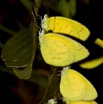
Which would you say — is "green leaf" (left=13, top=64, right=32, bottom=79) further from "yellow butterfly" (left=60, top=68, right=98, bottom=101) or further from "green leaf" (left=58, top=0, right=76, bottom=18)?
"green leaf" (left=58, top=0, right=76, bottom=18)

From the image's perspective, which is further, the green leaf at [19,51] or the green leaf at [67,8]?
the green leaf at [67,8]

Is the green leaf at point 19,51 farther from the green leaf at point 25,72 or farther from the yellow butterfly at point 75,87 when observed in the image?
the yellow butterfly at point 75,87

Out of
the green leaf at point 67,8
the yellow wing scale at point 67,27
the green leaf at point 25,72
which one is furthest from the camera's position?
the green leaf at point 67,8

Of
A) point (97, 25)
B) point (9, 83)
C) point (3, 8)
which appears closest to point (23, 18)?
point (3, 8)

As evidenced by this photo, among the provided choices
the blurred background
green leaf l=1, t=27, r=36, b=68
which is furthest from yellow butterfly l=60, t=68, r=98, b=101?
green leaf l=1, t=27, r=36, b=68

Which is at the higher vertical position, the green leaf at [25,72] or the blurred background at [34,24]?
the green leaf at [25,72]

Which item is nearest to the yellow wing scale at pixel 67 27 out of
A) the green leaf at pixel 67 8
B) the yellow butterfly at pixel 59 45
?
the yellow butterfly at pixel 59 45

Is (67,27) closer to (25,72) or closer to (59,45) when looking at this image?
(59,45)
